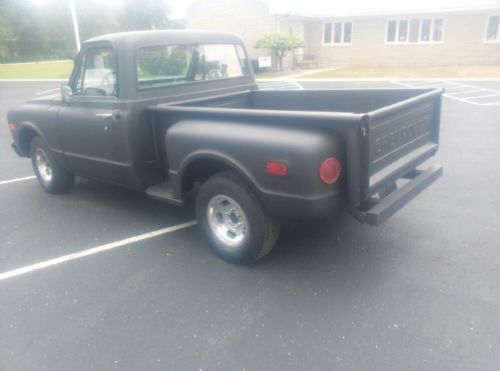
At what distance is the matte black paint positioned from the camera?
316 centimetres

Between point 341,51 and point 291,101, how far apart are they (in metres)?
22.9

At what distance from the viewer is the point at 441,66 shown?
81.4 ft

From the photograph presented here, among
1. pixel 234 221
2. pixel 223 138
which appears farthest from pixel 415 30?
pixel 223 138

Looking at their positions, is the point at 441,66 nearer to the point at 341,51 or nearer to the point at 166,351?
the point at 341,51

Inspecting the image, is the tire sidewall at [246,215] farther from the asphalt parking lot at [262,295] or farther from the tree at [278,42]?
the tree at [278,42]

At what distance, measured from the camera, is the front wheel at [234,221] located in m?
3.62

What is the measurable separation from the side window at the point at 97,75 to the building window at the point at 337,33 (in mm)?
24022

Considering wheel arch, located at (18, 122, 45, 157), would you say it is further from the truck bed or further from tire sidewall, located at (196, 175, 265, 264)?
tire sidewall, located at (196, 175, 265, 264)

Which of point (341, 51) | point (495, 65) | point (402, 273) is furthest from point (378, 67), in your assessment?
point (402, 273)

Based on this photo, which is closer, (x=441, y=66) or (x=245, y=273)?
(x=245, y=273)

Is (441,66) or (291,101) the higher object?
(291,101)

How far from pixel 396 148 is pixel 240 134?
1358mm

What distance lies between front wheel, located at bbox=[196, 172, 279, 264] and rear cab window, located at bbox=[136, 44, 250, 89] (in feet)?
4.81

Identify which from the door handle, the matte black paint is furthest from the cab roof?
the door handle
